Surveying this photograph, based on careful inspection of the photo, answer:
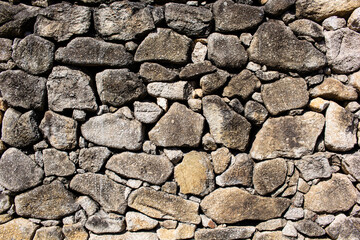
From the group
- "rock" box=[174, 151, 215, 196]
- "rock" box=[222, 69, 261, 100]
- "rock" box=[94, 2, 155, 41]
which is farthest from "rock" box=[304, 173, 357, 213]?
"rock" box=[94, 2, 155, 41]

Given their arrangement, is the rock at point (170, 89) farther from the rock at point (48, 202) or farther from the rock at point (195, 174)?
the rock at point (48, 202)

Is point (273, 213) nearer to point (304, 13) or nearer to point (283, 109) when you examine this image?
point (283, 109)

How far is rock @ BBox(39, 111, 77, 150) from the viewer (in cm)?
201

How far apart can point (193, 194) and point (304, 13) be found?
63.9 inches

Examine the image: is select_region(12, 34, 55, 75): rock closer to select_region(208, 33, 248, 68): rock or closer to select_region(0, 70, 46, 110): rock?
select_region(0, 70, 46, 110): rock

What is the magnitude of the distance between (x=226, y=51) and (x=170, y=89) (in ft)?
1.68

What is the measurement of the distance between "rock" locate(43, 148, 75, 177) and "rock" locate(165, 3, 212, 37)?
51.9 inches

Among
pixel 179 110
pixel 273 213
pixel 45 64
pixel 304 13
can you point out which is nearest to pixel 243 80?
pixel 179 110

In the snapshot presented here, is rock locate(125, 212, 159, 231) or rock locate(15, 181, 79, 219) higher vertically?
rock locate(15, 181, 79, 219)

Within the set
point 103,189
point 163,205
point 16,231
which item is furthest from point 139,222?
point 16,231

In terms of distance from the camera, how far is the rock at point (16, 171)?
2.03 metres

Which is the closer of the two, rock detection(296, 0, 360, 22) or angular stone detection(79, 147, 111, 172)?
rock detection(296, 0, 360, 22)

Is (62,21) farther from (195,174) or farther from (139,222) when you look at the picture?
(139,222)

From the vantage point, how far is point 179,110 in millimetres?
2008
